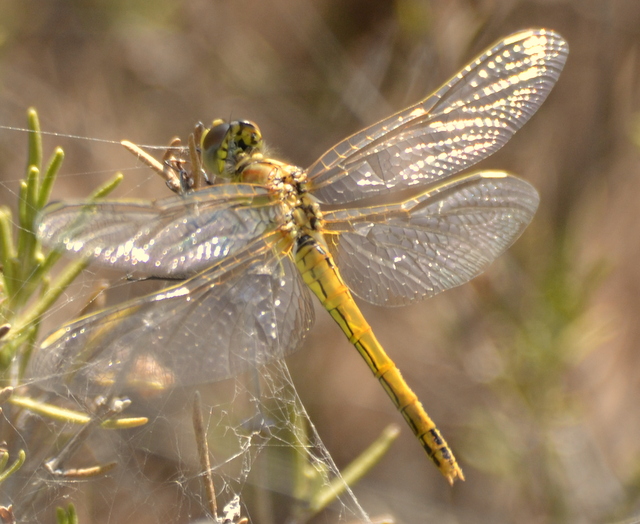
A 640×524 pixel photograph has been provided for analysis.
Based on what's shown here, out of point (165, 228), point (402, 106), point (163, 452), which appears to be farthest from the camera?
point (402, 106)

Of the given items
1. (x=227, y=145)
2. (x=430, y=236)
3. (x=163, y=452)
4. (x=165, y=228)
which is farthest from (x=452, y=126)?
(x=163, y=452)

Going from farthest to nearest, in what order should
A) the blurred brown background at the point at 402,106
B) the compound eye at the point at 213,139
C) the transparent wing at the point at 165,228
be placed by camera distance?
1. the blurred brown background at the point at 402,106
2. the compound eye at the point at 213,139
3. the transparent wing at the point at 165,228

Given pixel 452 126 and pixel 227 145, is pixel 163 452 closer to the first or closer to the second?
pixel 227 145

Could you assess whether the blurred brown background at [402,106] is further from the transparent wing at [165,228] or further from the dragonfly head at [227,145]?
the transparent wing at [165,228]

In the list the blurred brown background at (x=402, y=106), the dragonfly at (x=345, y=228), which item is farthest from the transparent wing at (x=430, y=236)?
the blurred brown background at (x=402, y=106)

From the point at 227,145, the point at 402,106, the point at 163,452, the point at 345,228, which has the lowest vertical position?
the point at 163,452

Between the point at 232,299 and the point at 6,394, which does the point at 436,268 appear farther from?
the point at 6,394
